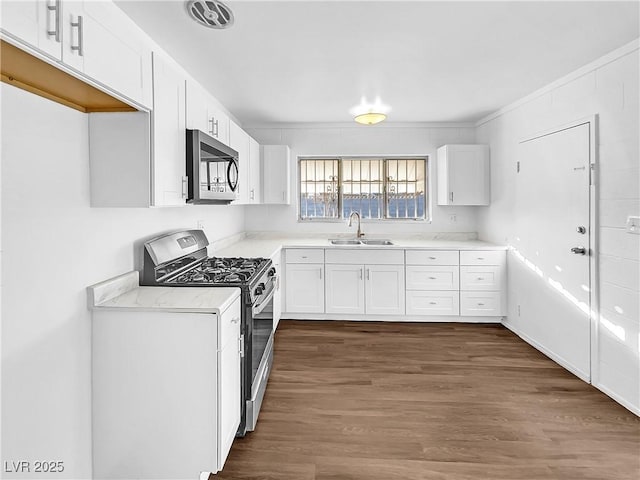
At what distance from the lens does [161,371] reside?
173 centimetres

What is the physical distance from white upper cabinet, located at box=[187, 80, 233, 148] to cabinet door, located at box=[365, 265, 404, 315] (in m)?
2.11

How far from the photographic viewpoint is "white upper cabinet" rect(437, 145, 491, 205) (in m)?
4.45

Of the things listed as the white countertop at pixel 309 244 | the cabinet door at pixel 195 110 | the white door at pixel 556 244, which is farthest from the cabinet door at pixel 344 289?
the cabinet door at pixel 195 110

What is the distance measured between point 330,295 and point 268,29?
2.78 m

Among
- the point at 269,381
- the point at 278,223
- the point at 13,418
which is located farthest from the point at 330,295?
the point at 13,418

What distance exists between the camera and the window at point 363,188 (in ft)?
16.4

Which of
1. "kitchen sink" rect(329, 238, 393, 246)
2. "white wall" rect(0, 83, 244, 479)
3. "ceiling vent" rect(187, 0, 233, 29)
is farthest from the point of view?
"kitchen sink" rect(329, 238, 393, 246)

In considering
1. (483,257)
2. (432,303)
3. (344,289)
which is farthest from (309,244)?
(483,257)

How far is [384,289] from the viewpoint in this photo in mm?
4250

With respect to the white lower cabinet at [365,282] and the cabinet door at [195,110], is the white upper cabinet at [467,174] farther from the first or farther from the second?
the cabinet door at [195,110]

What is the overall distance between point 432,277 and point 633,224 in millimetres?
2015

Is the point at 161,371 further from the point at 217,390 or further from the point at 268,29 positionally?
the point at 268,29

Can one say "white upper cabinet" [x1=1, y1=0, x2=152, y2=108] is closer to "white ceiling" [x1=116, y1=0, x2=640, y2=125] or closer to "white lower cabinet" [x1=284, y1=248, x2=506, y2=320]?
"white ceiling" [x1=116, y1=0, x2=640, y2=125]

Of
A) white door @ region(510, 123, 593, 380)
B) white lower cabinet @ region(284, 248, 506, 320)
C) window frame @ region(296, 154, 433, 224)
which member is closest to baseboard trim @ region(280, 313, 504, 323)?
white lower cabinet @ region(284, 248, 506, 320)
